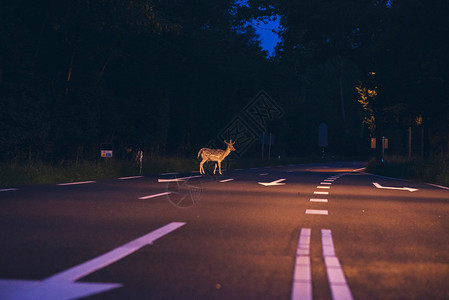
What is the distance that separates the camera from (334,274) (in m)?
5.52

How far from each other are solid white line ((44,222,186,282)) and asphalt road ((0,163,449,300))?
1 cm

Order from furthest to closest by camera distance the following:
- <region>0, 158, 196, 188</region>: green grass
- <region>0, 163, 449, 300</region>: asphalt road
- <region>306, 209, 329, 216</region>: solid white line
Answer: <region>0, 158, 196, 188</region>: green grass
<region>306, 209, 329, 216</region>: solid white line
<region>0, 163, 449, 300</region>: asphalt road

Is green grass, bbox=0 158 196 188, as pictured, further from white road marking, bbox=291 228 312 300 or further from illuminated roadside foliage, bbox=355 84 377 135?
illuminated roadside foliage, bbox=355 84 377 135

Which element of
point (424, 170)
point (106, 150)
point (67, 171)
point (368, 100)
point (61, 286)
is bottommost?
point (61, 286)

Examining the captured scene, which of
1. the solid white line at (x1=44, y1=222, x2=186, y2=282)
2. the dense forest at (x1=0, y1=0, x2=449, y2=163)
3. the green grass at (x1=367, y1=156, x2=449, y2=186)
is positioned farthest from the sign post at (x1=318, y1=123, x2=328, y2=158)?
the solid white line at (x1=44, y1=222, x2=186, y2=282)

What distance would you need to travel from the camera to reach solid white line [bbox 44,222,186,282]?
524 cm

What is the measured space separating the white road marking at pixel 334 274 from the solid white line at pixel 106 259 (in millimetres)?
2292

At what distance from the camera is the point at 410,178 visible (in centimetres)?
2911

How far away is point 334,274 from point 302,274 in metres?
0.33

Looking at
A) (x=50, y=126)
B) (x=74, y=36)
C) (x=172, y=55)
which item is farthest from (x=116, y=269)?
(x=172, y=55)

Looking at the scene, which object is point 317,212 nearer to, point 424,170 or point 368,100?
point 424,170

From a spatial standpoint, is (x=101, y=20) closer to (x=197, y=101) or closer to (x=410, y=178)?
(x=410, y=178)

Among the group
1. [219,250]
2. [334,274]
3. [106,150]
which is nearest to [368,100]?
[106,150]

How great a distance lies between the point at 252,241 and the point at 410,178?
23641 mm
